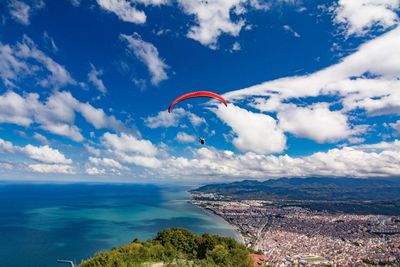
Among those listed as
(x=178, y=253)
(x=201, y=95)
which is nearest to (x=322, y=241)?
(x=178, y=253)

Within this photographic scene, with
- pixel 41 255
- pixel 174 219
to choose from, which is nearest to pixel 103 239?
pixel 41 255

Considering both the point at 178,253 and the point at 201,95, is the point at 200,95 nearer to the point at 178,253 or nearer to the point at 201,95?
the point at 201,95

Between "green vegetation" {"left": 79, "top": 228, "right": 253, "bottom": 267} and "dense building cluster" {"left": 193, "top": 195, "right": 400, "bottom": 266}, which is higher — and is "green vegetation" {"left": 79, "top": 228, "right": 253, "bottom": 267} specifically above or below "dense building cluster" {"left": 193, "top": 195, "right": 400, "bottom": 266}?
above

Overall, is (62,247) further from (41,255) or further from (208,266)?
(208,266)

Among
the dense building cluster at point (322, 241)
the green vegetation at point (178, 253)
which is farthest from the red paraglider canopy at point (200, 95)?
the dense building cluster at point (322, 241)

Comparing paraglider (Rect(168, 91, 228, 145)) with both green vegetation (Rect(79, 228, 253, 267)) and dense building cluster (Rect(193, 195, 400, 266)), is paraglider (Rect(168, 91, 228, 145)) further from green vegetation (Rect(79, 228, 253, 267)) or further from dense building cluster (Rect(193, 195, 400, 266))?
dense building cluster (Rect(193, 195, 400, 266))

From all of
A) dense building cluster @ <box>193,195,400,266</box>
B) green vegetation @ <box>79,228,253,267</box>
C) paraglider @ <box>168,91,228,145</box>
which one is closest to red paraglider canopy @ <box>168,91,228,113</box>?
paraglider @ <box>168,91,228,145</box>

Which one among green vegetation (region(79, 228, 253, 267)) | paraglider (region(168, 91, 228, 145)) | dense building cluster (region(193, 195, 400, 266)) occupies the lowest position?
dense building cluster (region(193, 195, 400, 266))

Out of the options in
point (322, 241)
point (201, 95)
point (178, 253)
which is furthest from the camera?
point (322, 241)
